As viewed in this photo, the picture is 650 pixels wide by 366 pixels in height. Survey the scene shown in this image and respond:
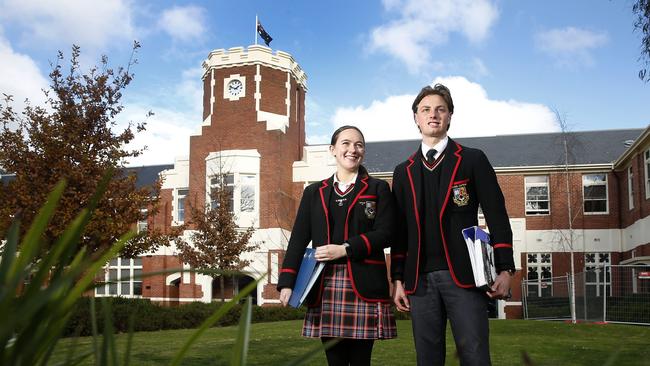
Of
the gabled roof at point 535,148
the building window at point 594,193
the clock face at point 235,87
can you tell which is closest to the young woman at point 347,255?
the gabled roof at point 535,148

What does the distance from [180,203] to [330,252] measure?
28117 mm

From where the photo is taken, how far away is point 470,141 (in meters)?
32.4

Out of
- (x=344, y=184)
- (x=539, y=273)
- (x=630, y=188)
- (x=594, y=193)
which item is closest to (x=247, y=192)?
(x=539, y=273)

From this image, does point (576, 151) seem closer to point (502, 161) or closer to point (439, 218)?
point (502, 161)

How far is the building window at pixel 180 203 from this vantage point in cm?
3091

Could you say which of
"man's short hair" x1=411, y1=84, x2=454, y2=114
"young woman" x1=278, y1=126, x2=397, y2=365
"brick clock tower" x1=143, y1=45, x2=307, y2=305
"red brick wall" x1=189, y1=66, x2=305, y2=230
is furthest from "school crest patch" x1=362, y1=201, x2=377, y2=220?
"red brick wall" x1=189, y1=66, x2=305, y2=230

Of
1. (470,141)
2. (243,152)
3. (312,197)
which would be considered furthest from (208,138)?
(312,197)

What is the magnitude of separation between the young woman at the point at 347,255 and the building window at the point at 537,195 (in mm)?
26746

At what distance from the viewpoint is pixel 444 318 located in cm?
370

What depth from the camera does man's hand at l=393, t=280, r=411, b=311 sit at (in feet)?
12.6

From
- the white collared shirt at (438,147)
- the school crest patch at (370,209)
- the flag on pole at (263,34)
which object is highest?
the flag on pole at (263,34)

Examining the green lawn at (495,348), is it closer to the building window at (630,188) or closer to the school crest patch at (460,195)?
the school crest patch at (460,195)

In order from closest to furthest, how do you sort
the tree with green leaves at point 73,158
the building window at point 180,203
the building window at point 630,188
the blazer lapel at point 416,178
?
the blazer lapel at point 416,178, the tree with green leaves at point 73,158, the building window at point 630,188, the building window at point 180,203

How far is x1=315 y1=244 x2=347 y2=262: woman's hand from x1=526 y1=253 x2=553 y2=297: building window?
82.2ft
